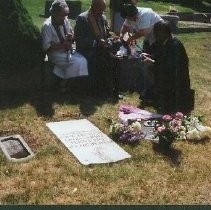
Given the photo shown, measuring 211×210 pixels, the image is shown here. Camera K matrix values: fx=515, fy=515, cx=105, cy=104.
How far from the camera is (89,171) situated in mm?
6406

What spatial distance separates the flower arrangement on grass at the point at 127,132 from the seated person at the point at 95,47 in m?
1.98

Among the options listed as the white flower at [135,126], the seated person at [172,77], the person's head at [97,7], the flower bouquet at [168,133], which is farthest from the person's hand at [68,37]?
the flower bouquet at [168,133]

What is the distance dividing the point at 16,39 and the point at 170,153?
3557 mm

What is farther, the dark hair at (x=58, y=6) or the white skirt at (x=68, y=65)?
the white skirt at (x=68, y=65)

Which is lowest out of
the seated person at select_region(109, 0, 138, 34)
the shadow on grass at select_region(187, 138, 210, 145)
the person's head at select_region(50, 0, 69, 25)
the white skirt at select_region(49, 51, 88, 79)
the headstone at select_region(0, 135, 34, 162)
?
the shadow on grass at select_region(187, 138, 210, 145)

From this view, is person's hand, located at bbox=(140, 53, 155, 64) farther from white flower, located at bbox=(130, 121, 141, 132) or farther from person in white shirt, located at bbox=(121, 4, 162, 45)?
white flower, located at bbox=(130, 121, 141, 132)

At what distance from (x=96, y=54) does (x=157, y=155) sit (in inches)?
123

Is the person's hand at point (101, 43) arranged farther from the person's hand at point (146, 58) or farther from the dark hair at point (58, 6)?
the dark hair at point (58, 6)

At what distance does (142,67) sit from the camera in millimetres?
9867

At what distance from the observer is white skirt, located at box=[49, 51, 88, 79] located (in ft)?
30.2

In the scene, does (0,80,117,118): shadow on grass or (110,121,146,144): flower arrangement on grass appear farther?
(0,80,117,118): shadow on grass

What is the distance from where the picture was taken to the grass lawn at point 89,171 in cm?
581

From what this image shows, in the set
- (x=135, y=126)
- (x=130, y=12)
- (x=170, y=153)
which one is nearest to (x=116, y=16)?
(x=130, y=12)

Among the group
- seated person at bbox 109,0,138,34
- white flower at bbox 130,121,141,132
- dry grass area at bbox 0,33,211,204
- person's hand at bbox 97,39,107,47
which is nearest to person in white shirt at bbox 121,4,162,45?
person's hand at bbox 97,39,107,47
